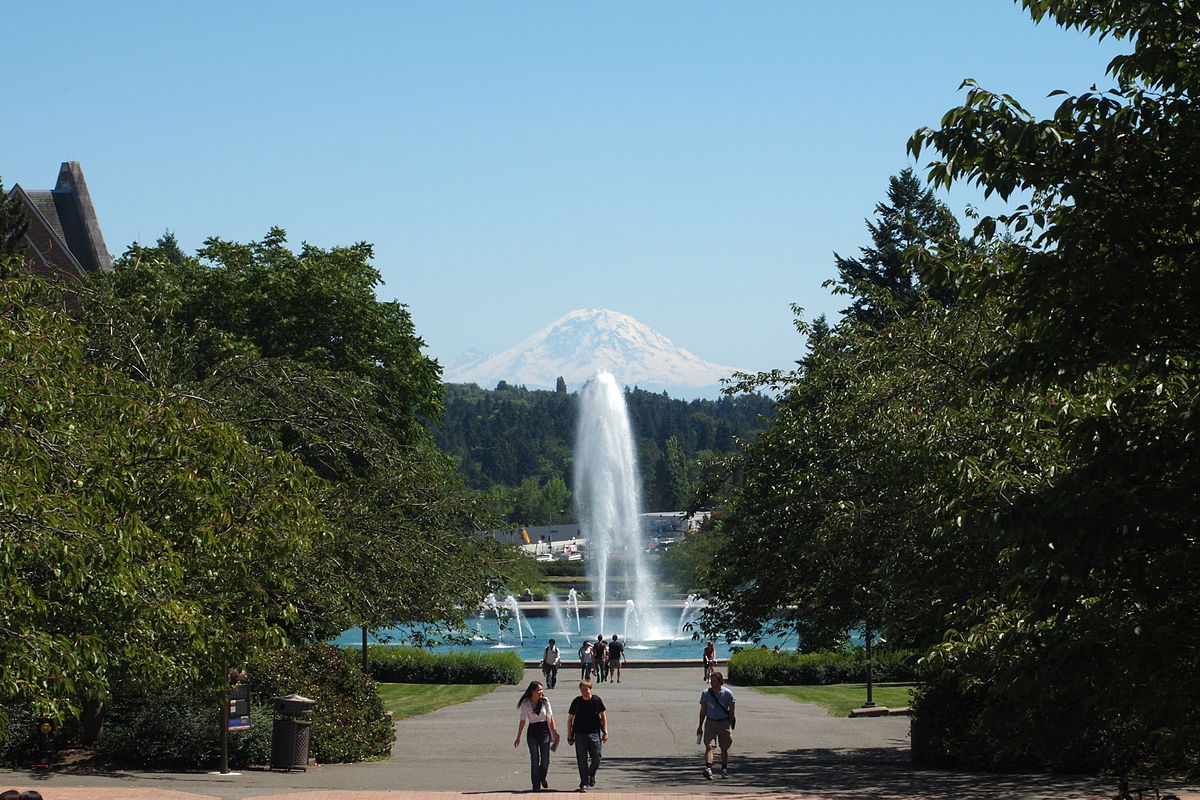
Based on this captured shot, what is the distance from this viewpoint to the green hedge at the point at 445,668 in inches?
1741

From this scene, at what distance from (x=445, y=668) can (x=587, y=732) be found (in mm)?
27475

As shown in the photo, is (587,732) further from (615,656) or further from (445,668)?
(445,668)

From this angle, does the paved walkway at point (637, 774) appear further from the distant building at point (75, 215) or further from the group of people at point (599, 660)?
the distant building at point (75, 215)

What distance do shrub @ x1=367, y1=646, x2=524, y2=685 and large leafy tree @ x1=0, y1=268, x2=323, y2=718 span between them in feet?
86.3

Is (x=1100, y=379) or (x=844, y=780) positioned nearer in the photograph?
(x=1100, y=379)

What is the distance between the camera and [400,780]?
62.5 ft

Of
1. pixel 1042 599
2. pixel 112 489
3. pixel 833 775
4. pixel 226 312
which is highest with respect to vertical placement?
pixel 226 312

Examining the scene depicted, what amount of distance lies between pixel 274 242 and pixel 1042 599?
37.9 m

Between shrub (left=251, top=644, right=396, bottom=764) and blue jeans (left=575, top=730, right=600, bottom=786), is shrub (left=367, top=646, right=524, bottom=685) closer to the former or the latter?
shrub (left=251, top=644, right=396, bottom=764)

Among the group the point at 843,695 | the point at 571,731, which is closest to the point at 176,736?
the point at 571,731

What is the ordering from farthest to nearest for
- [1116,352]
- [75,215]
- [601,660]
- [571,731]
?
1. [75,215]
2. [601,660]
3. [571,731]
4. [1116,352]

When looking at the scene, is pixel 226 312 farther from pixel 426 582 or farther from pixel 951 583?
pixel 951 583

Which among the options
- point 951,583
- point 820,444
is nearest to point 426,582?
point 820,444

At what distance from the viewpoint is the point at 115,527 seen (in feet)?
40.8
